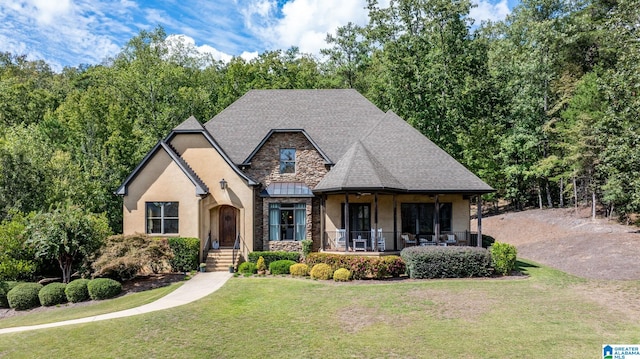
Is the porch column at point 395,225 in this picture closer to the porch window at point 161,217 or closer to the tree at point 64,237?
the porch window at point 161,217

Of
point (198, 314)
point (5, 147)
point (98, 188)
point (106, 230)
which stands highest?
point (5, 147)

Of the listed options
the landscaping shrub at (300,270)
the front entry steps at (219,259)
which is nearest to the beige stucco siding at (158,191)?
the front entry steps at (219,259)

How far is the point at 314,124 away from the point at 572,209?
74.1 ft

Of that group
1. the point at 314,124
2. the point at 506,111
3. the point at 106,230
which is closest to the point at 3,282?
the point at 106,230

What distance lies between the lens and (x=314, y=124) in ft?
84.0

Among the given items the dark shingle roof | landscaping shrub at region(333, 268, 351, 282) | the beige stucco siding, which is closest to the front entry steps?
the beige stucco siding

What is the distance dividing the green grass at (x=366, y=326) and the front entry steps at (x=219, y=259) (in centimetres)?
490

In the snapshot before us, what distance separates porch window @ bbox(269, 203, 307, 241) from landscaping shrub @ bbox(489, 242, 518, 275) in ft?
31.7

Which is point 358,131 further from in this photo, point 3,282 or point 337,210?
point 3,282

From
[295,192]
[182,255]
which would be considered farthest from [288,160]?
[182,255]

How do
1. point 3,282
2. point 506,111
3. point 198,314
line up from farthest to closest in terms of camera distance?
point 506,111, point 3,282, point 198,314

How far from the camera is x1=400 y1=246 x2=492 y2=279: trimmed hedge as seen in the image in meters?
17.2

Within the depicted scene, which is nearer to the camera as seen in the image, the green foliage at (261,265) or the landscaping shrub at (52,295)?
the landscaping shrub at (52,295)

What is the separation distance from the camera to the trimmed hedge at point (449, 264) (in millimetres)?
17234
